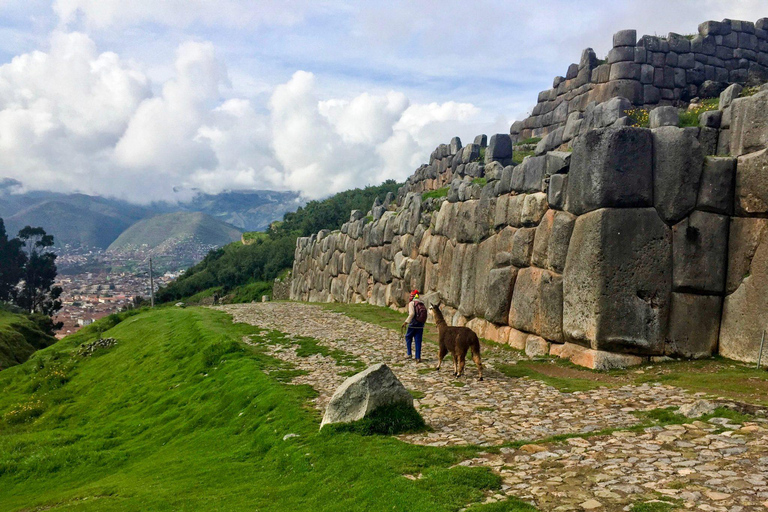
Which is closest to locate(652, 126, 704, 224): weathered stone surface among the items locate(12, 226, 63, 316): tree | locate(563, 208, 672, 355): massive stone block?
locate(563, 208, 672, 355): massive stone block

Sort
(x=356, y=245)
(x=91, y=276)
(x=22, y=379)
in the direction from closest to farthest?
(x=22, y=379)
(x=356, y=245)
(x=91, y=276)

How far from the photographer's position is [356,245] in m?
42.2

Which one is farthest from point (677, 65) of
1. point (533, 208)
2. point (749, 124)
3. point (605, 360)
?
point (605, 360)

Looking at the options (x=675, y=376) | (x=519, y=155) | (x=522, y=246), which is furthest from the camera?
(x=519, y=155)

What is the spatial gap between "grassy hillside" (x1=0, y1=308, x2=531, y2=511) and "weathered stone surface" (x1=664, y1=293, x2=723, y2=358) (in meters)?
8.50

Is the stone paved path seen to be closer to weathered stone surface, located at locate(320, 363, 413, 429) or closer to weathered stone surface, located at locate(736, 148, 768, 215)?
weathered stone surface, located at locate(320, 363, 413, 429)

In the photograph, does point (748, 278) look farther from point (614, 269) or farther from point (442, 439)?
point (442, 439)

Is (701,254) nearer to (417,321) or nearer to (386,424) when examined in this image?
(417,321)

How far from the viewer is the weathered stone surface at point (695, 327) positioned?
1454cm

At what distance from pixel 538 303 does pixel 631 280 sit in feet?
Answer: 11.1

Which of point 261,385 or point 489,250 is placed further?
point 489,250

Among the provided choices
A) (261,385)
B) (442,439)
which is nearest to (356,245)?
(261,385)

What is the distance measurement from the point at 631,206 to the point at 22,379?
2809 centimetres

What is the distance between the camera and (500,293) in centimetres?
1989
